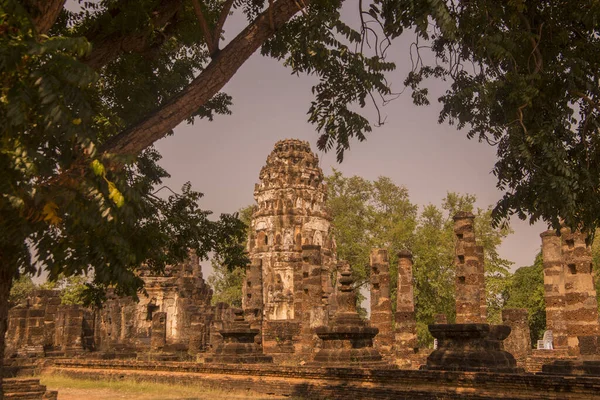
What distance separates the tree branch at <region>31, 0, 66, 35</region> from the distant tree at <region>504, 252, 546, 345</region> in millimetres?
39242

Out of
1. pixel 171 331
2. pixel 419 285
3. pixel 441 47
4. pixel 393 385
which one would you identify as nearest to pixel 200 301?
pixel 171 331

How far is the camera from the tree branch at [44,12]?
6383mm

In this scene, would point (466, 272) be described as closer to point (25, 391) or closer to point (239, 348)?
point (239, 348)

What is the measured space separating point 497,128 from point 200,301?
30216 millimetres

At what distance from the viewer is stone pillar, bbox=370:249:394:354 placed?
76.9 feet

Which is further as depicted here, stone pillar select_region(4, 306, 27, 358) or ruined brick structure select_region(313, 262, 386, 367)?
stone pillar select_region(4, 306, 27, 358)

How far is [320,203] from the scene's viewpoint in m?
49.9

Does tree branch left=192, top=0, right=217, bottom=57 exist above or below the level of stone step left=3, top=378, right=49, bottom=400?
above

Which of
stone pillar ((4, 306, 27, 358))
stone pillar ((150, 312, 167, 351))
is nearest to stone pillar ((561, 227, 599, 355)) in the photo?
stone pillar ((150, 312, 167, 351))

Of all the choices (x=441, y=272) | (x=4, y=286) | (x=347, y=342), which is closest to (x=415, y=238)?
(x=441, y=272)

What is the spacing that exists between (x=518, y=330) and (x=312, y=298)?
8.15 m

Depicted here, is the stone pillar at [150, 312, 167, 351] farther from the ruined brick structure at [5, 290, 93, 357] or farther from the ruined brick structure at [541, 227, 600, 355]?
the ruined brick structure at [541, 227, 600, 355]

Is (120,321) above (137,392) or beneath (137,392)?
above

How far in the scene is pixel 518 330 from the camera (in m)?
20.7
